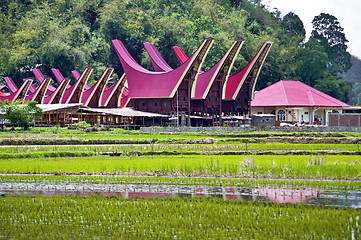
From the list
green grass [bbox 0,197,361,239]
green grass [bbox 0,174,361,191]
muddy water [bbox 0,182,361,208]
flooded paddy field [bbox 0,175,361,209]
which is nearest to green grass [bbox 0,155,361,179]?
green grass [bbox 0,174,361,191]

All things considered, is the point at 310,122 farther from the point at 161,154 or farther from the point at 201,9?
the point at 161,154

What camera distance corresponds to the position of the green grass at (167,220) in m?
15.0

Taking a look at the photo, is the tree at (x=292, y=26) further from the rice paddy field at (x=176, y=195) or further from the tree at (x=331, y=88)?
the rice paddy field at (x=176, y=195)

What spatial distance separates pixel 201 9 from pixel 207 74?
3379 centimetres

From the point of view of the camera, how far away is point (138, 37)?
284 ft

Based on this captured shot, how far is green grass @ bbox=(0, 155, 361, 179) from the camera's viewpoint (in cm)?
2402

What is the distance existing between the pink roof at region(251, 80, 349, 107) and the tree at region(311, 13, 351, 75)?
94.3ft

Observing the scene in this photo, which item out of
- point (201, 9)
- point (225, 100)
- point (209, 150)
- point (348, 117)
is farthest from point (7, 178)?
point (201, 9)

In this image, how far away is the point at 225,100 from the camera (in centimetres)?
7019

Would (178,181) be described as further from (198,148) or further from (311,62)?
(311,62)

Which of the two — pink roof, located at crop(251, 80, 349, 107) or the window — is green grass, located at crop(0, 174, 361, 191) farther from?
the window

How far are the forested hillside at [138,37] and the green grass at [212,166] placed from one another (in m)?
54.4

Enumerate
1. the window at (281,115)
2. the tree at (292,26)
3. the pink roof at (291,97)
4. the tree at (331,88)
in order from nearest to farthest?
the pink roof at (291,97)
the window at (281,115)
the tree at (331,88)
the tree at (292,26)

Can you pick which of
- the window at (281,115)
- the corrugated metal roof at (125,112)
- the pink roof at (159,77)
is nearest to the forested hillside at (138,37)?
the window at (281,115)
